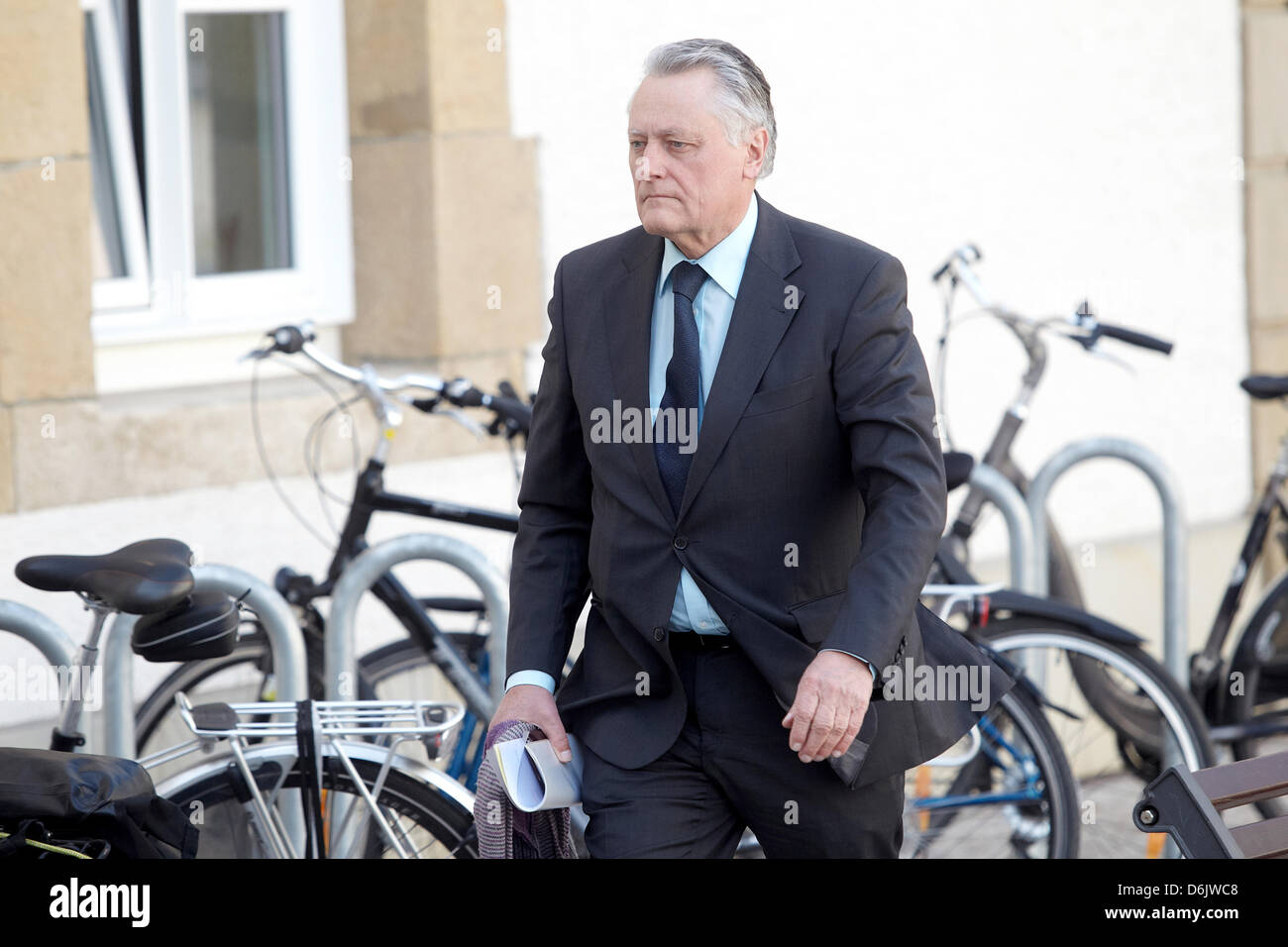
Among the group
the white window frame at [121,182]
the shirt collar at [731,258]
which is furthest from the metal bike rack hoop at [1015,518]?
the white window frame at [121,182]

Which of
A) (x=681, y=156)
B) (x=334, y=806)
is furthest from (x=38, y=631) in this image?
(x=681, y=156)

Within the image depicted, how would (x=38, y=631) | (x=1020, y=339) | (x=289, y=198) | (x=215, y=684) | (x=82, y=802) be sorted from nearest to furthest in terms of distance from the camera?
(x=82, y=802) → (x=38, y=631) → (x=215, y=684) → (x=1020, y=339) → (x=289, y=198)

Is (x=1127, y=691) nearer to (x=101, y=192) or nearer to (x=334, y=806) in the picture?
(x=334, y=806)

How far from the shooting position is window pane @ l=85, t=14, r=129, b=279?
4906 mm

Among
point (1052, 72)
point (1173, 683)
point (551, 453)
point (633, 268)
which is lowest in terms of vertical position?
point (1173, 683)

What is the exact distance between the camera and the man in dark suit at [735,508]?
2.72 meters

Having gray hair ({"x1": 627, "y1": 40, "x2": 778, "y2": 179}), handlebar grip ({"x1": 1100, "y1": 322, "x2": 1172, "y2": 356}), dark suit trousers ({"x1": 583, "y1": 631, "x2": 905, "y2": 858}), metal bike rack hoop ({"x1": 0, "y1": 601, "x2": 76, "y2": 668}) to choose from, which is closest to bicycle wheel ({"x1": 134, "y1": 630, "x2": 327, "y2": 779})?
metal bike rack hoop ({"x1": 0, "y1": 601, "x2": 76, "y2": 668})

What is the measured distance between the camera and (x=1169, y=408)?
23.0 feet

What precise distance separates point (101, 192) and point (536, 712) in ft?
9.10

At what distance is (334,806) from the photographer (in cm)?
350

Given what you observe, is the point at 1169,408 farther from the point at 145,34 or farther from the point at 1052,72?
the point at 145,34

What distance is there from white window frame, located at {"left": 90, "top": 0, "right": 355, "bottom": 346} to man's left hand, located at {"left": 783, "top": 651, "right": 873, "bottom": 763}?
9.60 feet
